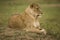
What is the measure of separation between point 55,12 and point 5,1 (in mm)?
881

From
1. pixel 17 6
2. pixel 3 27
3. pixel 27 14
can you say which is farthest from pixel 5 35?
pixel 17 6

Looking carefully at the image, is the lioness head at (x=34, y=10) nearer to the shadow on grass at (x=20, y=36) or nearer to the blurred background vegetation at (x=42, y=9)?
the blurred background vegetation at (x=42, y=9)

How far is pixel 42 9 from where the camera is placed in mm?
3443

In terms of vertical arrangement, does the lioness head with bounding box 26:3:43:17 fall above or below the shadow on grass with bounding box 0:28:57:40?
above

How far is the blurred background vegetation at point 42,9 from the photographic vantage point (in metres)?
3.33

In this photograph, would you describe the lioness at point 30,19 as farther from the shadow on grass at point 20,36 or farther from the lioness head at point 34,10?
the shadow on grass at point 20,36

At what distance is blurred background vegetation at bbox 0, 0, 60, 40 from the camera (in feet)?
10.9

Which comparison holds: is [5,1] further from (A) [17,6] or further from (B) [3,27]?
(B) [3,27]

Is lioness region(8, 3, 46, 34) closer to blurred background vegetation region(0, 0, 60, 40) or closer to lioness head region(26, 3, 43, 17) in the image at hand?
lioness head region(26, 3, 43, 17)

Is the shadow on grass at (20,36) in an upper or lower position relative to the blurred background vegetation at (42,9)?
lower

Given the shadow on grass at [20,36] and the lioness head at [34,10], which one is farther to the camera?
the lioness head at [34,10]

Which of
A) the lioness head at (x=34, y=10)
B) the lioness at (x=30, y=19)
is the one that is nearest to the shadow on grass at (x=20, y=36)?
the lioness at (x=30, y=19)

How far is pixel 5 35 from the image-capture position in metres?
2.99

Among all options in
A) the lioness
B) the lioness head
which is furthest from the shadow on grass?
the lioness head
